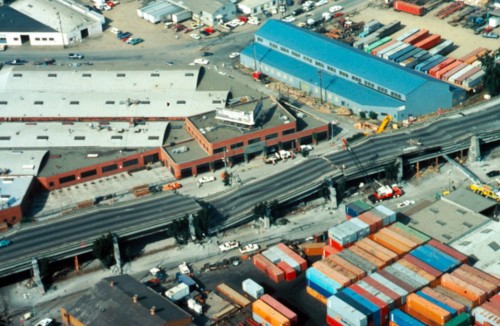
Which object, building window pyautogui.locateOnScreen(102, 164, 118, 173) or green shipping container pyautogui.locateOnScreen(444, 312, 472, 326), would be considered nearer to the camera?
green shipping container pyautogui.locateOnScreen(444, 312, 472, 326)

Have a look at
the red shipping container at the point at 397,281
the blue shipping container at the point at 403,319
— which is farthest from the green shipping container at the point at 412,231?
the blue shipping container at the point at 403,319

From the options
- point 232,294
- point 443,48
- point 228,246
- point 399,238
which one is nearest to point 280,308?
point 232,294

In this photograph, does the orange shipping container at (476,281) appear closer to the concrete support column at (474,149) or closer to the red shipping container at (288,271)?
the red shipping container at (288,271)

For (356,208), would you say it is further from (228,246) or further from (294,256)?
(228,246)

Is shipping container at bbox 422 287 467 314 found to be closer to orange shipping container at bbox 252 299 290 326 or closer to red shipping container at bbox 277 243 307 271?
red shipping container at bbox 277 243 307 271

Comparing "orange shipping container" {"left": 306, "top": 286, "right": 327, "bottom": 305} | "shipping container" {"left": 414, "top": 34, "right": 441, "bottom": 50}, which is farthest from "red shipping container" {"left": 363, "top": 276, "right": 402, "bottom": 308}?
"shipping container" {"left": 414, "top": 34, "right": 441, "bottom": 50}
